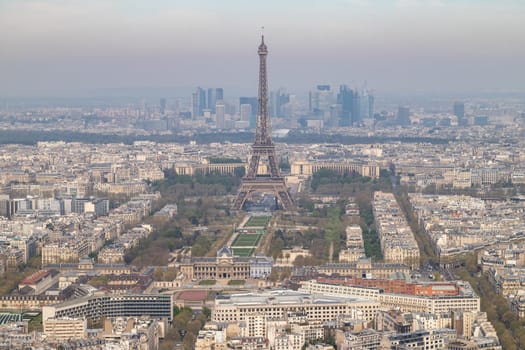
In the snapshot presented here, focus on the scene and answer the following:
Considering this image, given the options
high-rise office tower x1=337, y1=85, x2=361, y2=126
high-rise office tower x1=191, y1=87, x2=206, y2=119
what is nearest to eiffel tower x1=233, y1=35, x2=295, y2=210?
high-rise office tower x1=337, y1=85, x2=361, y2=126

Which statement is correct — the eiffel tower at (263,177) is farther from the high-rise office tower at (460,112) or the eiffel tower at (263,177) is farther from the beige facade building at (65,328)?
the high-rise office tower at (460,112)

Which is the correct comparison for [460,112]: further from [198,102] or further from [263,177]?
[263,177]

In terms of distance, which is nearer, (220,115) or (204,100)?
(220,115)

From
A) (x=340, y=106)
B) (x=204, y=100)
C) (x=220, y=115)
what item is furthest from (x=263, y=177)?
(x=204, y=100)

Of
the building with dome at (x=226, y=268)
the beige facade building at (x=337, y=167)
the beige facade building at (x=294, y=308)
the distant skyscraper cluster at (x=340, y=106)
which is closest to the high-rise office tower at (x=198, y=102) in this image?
the distant skyscraper cluster at (x=340, y=106)

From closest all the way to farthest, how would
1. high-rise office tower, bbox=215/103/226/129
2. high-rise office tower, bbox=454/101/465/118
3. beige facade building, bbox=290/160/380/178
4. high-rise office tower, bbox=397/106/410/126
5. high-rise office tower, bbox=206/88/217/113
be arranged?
beige facade building, bbox=290/160/380/178, high-rise office tower, bbox=215/103/226/129, high-rise office tower, bbox=397/106/410/126, high-rise office tower, bbox=454/101/465/118, high-rise office tower, bbox=206/88/217/113

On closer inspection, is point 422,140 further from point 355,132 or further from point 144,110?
point 144,110

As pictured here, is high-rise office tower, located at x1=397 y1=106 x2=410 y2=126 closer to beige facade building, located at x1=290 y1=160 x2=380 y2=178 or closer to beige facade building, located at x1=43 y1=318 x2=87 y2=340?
beige facade building, located at x1=290 y1=160 x2=380 y2=178

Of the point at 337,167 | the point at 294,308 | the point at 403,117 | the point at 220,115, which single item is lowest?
the point at 403,117
